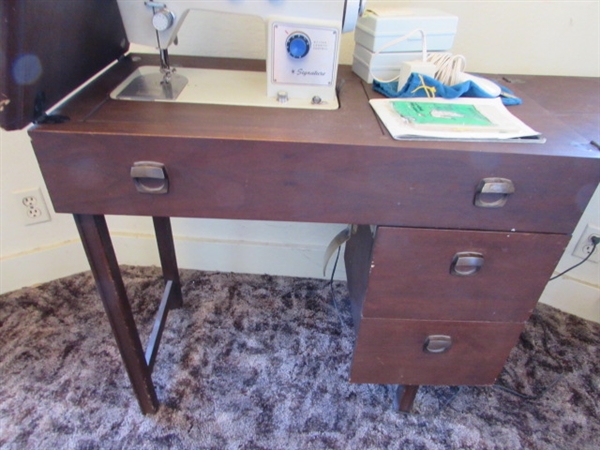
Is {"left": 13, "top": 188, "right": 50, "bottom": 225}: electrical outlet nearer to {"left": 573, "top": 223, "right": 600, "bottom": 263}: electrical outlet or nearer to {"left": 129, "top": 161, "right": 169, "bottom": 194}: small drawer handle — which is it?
{"left": 129, "top": 161, "right": 169, "bottom": 194}: small drawer handle

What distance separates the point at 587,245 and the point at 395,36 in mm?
898

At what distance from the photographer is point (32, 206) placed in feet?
4.10

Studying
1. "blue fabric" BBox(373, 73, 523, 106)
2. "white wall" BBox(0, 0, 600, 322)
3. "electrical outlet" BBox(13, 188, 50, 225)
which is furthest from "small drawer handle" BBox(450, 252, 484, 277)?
"electrical outlet" BBox(13, 188, 50, 225)

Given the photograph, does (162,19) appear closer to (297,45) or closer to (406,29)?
(297,45)

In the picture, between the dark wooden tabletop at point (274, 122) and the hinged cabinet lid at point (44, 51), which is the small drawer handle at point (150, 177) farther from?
the hinged cabinet lid at point (44, 51)

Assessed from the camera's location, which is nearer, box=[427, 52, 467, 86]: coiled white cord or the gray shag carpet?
box=[427, 52, 467, 86]: coiled white cord

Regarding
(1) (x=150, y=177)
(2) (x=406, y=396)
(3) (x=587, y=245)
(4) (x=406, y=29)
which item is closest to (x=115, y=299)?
(1) (x=150, y=177)

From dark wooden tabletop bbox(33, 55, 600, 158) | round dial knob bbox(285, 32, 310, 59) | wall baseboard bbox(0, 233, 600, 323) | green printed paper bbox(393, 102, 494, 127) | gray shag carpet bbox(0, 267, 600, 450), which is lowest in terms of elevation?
gray shag carpet bbox(0, 267, 600, 450)

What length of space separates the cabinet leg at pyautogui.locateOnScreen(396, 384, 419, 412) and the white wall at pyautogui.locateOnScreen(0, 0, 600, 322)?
505 mm

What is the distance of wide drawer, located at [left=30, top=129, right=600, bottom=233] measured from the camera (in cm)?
63

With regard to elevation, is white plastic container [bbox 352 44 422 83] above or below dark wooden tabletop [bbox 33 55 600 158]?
above

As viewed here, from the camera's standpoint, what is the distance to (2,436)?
3.06 ft

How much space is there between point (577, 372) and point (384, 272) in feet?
2.69

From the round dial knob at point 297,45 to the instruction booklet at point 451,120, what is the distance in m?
0.16
